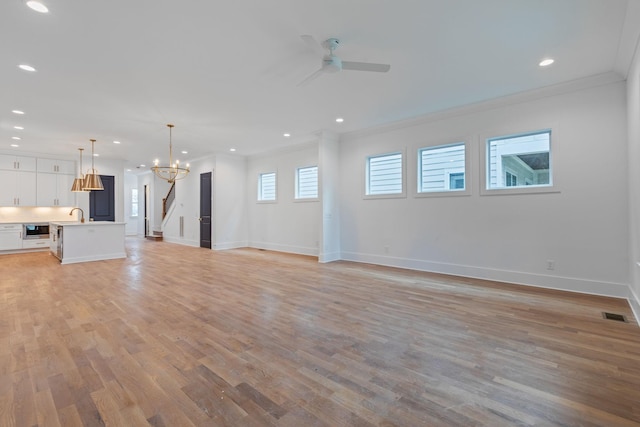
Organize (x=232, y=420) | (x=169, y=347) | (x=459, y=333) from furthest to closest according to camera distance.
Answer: (x=459, y=333), (x=169, y=347), (x=232, y=420)

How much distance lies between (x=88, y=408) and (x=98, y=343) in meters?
1.01

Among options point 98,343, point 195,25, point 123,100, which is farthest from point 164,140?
point 98,343

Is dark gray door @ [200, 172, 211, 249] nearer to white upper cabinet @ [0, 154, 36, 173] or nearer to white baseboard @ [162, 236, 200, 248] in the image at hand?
white baseboard @ [162, 236, 200, 248]

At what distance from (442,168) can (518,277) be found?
2222 mm

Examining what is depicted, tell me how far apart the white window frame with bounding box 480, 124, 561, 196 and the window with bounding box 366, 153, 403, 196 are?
5.02ft

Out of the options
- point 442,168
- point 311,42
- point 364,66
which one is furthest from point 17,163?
point 442,168

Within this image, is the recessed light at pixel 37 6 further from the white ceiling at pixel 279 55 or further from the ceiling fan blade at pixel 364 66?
the ceiling fan blade at pixel 364 66

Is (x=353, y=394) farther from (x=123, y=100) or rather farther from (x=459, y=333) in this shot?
(x=123, y=100)

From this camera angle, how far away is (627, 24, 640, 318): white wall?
10.1 feet

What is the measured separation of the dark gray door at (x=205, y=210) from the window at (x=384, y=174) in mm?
5131

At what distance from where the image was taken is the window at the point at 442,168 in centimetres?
520

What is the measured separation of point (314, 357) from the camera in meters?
2.29

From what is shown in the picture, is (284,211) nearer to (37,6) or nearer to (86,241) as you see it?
(86,241)

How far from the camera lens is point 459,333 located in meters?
2.73
